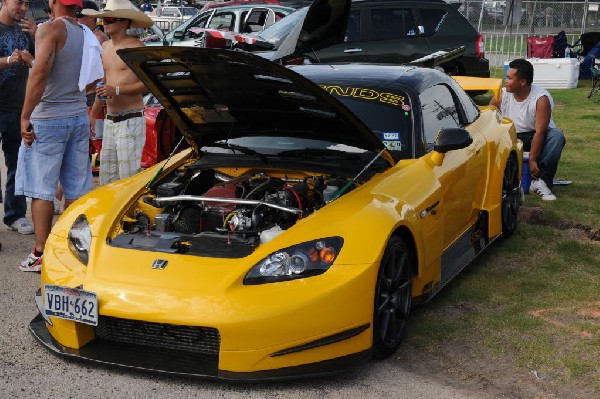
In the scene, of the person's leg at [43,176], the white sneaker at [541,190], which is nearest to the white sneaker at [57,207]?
the person's leg at [43,176]

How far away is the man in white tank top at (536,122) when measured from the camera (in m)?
8.84

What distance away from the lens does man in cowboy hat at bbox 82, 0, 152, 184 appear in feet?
23.2

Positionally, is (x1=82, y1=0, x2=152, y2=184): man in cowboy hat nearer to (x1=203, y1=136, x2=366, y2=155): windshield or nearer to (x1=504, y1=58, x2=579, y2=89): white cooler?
(x1=203, y1=136, x2=366, y2=155): windshield

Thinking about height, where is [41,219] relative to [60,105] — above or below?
below

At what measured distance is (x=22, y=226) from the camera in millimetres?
7602

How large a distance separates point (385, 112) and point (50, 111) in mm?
2366

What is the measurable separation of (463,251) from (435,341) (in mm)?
1188

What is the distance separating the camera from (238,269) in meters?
4.40

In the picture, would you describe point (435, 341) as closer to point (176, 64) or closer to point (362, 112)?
point (362, 112)

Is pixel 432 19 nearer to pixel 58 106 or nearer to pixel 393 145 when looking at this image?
pixel 58 106

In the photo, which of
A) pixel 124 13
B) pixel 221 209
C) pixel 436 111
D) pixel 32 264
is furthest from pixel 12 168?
pixel 436 111

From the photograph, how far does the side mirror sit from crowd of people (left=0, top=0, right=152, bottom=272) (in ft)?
8.40

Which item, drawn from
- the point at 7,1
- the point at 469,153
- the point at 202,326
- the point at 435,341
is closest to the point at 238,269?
the point at 202,326

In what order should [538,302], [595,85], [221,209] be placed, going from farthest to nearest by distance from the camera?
[595,85]
[538,302]
[221,209]
